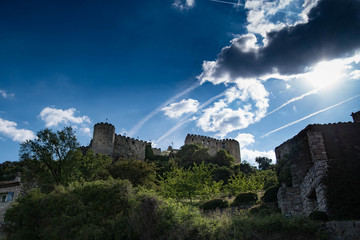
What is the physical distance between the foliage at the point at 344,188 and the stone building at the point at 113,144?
4204cm

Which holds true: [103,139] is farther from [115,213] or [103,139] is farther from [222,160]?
[115,213]

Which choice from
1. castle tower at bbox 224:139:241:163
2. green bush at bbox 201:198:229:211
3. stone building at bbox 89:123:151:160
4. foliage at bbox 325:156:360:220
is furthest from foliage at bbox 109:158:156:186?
castle tower at bbox 224:139:241:163

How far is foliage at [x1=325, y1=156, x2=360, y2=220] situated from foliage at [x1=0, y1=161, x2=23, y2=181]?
145ft

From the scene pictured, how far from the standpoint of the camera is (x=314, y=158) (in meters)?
14.8

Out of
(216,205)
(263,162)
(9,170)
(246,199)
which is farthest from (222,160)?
(9,170)

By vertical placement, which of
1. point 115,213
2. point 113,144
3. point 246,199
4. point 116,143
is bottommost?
point 115,213

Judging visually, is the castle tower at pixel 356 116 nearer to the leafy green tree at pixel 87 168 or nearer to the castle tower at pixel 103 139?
the leafy green tree at pixel 87 168

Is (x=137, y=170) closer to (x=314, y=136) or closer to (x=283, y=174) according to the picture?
(x=283, y=174)

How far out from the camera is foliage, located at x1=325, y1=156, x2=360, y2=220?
39.8 ft

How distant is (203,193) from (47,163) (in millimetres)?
14372

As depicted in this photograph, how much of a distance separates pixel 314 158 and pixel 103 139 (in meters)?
42.6

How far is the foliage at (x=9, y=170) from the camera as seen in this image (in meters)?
42.6

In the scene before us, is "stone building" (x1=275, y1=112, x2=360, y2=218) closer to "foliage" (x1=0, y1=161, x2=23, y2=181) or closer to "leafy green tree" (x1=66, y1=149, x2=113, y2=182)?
"leafy green tree" (x1=66, y1=149, x2=113, y2=182)

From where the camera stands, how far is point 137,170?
93.1 feet
